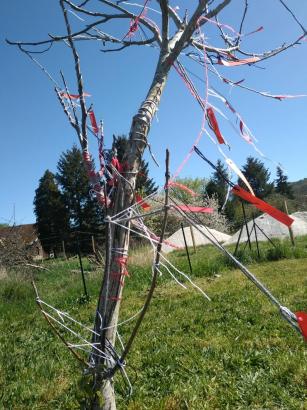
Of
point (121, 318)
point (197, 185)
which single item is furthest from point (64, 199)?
point (121, 318)

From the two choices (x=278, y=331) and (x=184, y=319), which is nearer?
(x=278, y=331)

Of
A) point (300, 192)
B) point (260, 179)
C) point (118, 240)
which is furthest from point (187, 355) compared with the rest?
point (300, 192)

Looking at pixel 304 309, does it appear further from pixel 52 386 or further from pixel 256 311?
pixel 52 386

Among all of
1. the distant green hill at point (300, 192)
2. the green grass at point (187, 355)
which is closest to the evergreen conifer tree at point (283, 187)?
the distant green hill at point (300, 192)

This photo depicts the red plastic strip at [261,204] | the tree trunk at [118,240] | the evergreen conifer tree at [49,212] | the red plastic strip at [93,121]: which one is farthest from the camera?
the evergreen conifer tree at [49,212]

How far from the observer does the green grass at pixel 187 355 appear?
322 cm

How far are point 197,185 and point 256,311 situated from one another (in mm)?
38853

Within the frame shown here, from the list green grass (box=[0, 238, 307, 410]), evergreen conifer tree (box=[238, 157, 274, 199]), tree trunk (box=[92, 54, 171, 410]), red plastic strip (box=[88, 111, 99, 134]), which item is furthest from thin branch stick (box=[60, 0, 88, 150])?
evergreen conifer tree (box=[238, 157, 274, 199])

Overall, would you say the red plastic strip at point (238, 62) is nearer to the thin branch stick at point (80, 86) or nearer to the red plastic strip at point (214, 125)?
the red plastic strip at point (214, 125)

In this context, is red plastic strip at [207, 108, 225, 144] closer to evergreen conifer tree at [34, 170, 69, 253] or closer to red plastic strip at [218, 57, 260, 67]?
red plastic strip at [218, 57, 260, 67]

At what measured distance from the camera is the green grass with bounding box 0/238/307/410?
3225 millimetres

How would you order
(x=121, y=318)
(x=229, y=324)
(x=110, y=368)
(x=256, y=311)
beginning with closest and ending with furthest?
(x=110, y=368) < (x=229, y=324) < (x=256, y=311) < (x=121, y=318)

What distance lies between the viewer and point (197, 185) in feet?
145

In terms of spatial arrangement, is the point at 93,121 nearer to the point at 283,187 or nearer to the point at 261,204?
the point at 261,204
